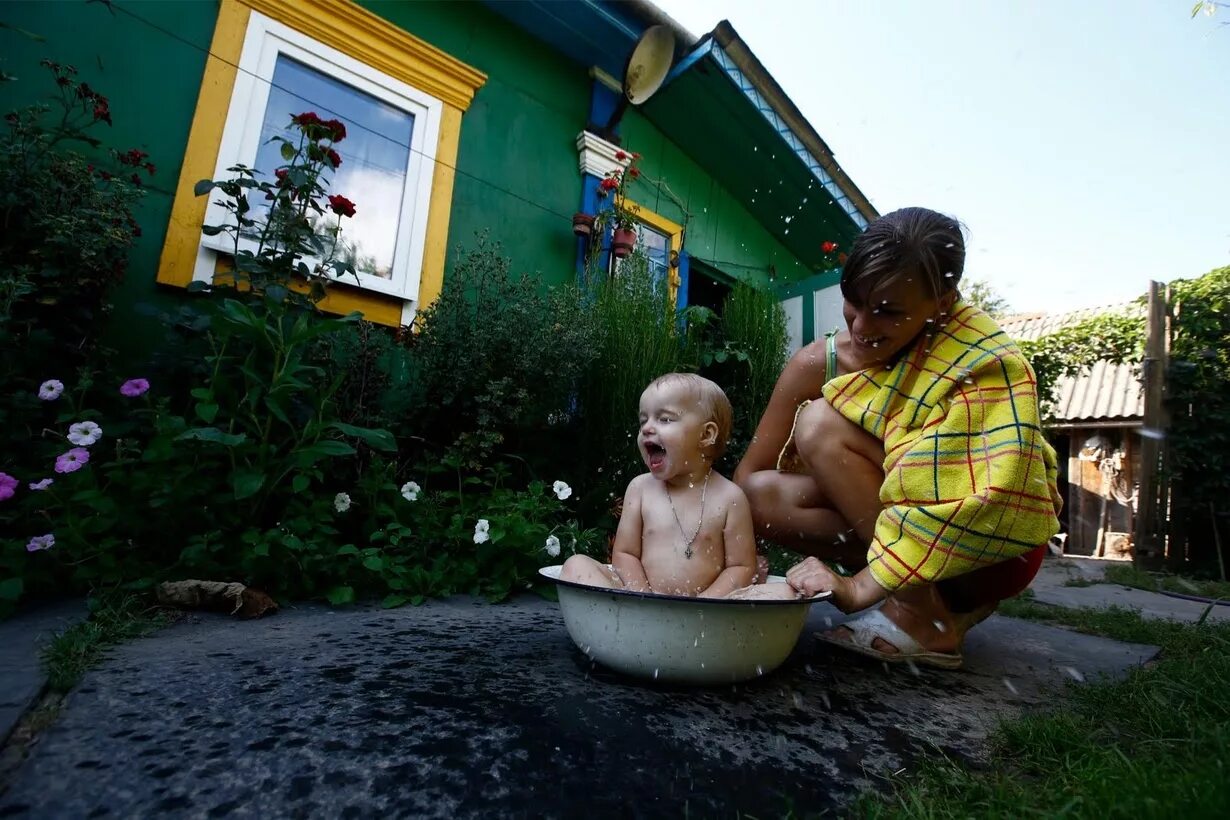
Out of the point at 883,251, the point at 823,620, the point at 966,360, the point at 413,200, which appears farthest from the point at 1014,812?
the point at 413,200

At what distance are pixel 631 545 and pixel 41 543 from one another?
5.26 feet

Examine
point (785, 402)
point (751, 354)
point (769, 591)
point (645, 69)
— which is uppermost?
point (645, 69)

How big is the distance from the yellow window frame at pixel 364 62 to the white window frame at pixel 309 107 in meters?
0.03

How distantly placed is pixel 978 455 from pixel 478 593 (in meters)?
1.65

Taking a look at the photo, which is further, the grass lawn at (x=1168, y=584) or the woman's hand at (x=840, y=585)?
the grass lawn at (x=1168, y=584)

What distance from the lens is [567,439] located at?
3.26 metres

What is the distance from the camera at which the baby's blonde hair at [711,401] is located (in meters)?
1.76

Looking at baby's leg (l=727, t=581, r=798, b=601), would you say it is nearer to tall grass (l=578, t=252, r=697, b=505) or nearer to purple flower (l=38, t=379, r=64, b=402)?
tall grass (l=578, t=252, r=697, b=505)

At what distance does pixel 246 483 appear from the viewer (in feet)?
5.99

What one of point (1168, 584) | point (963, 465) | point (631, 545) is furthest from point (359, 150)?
point (1168, 584)

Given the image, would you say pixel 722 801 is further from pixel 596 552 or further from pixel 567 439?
pixel 567 439

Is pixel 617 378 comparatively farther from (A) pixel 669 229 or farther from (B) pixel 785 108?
(B) pixel 785 108

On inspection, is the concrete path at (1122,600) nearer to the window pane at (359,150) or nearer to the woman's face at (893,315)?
the woman's face at (893,315)

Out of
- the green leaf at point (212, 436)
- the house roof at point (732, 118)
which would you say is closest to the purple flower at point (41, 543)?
the green leaf at point (212, 436)
